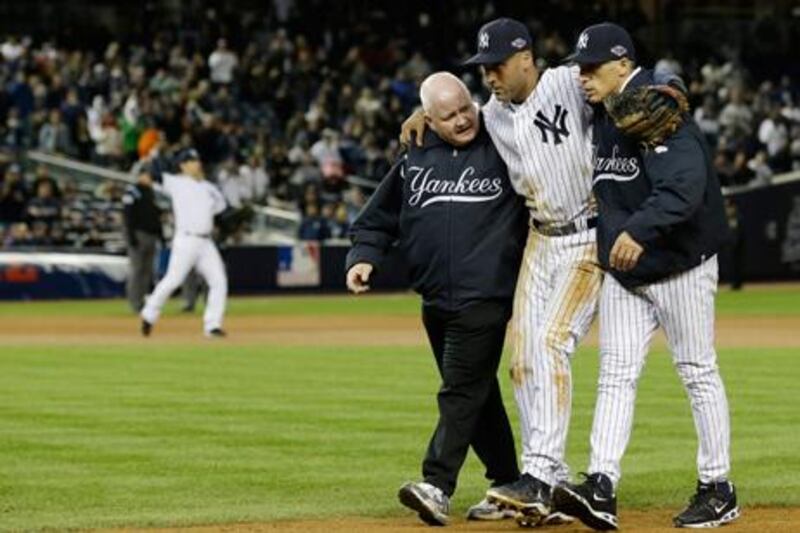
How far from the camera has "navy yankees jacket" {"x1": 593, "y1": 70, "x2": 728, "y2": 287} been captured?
8.54 metres

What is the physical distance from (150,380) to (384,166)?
21.0 meters

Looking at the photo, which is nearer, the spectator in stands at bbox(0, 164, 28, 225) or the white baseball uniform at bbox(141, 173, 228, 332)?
the white baseball uniform at bbox(141, 173, 228, 332)

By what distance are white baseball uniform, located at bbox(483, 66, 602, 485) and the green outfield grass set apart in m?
0.94

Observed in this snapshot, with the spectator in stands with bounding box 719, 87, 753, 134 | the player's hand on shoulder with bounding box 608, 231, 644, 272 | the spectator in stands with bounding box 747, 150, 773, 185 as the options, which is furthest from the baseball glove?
the spectator in stands with bounding box 719, 87, 753, 134

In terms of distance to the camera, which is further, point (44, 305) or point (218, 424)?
point (44, 305)

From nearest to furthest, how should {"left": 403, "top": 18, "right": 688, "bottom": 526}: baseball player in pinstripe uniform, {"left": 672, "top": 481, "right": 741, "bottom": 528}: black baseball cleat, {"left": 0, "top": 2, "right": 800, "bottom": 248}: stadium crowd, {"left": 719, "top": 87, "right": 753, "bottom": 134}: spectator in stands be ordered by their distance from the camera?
{"left": 672, "top": 481, "right": 741, "bottom": 528}: black baseball cleat → {"left": 403, "top": 18, "right": 688, "bottom": 526}: baseball player in pinstripe uniform → {"left": 0, "top": 2, "right": 800, "bottom": 248}: stadium crowd → {"left": 719, "top": 87, "right": 753, "bottom": 134}: spectator in stands

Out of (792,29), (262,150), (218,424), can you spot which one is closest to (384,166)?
(262,150)

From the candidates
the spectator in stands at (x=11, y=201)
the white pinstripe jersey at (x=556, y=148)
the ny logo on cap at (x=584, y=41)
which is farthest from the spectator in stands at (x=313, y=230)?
the ny logo on cap at (x=584, y=41)

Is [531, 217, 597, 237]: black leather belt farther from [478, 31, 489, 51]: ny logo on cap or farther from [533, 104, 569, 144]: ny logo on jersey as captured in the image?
[478, 31, 489, 51]: ny logo on cap

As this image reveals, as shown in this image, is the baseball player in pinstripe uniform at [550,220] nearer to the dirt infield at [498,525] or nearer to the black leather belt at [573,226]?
the black leather belt at [573,226]

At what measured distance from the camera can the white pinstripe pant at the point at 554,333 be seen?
8.86 meters

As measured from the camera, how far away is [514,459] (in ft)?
31.3

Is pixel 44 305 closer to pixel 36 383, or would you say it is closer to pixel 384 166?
pixel 384 166

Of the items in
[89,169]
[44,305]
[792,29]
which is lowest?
[44,305]
